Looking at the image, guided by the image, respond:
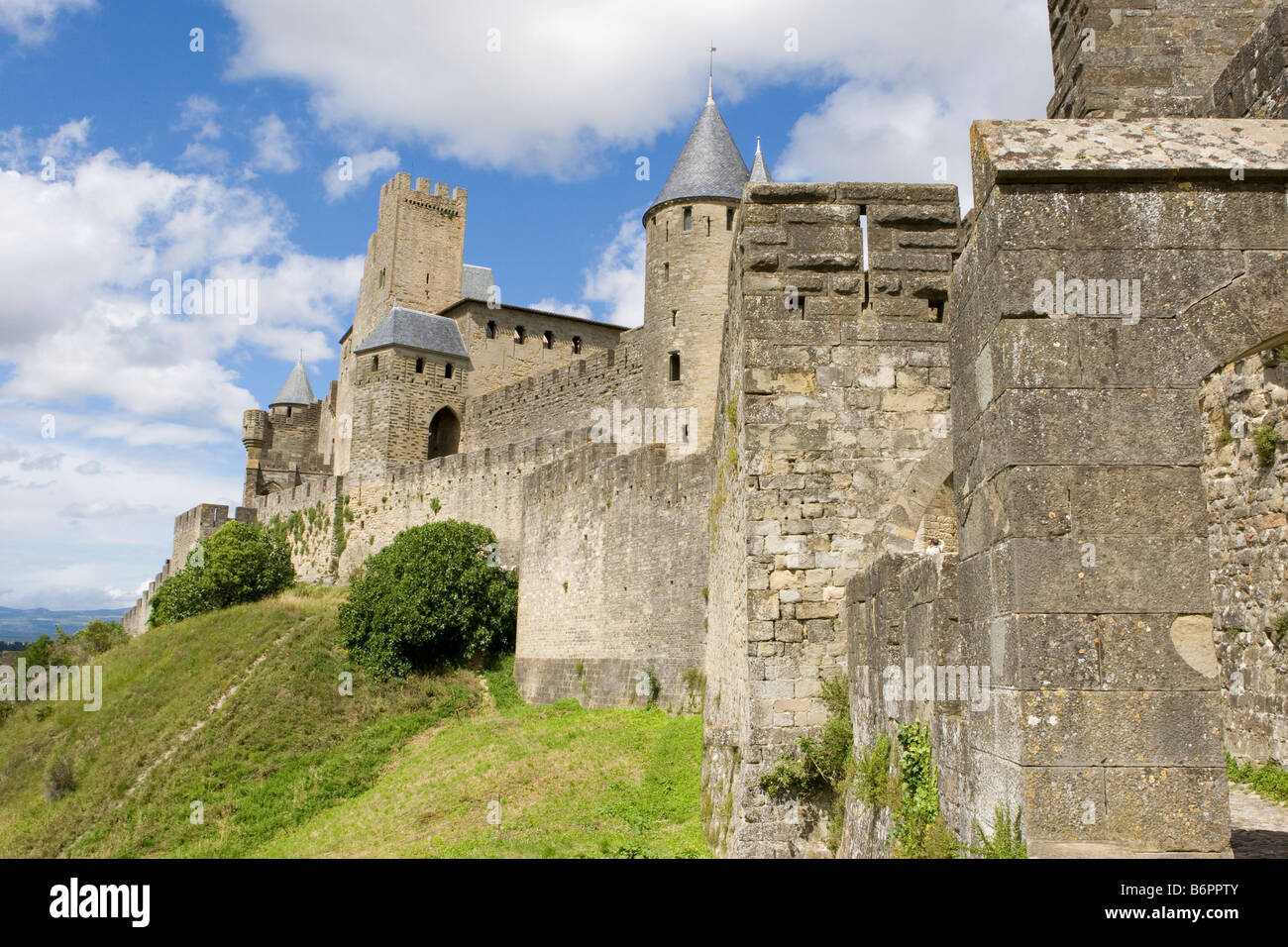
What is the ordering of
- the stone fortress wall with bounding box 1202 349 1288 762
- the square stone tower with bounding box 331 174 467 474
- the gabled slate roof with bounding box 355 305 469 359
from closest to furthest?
the stone fortress wall with bounding box 1202 349 1288 762 < the gabled slate roof with bounding box 355 305 469 359 < the square stone tower with bounding box 331 174 467 474

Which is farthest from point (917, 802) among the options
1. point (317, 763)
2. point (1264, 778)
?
point (317, 763)

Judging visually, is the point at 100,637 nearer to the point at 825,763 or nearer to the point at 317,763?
the point at 317,763

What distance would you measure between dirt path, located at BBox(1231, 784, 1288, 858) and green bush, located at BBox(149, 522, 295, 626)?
31524 mm

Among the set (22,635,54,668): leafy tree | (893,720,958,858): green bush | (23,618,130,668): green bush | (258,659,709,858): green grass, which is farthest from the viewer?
(23,618,130,668): green bush

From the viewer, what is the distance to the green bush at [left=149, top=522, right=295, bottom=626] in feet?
111

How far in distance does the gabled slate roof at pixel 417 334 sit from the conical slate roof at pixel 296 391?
15.8m

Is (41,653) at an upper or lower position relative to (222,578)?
lower

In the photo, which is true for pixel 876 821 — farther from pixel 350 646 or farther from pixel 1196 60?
pixel 350 646

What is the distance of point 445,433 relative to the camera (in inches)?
1628

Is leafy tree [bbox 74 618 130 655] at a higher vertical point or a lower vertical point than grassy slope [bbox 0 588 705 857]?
higher

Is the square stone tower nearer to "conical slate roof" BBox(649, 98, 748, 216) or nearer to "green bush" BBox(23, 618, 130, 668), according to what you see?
"green bush" BBox(23, 618, 130, 668)

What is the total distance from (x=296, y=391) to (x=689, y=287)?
34524mm

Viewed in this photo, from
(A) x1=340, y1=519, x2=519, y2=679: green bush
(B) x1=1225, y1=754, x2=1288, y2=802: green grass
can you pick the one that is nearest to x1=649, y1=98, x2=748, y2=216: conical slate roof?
(A) x1=340, y1=519, x2=519, y2=679: green bush

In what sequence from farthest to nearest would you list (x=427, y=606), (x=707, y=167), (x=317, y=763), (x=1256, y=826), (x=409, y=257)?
(x=409, y=257) < (x=707, y=167) < (x=427, y=606) < (x=317, y=763) < (x=1256, y=826)
